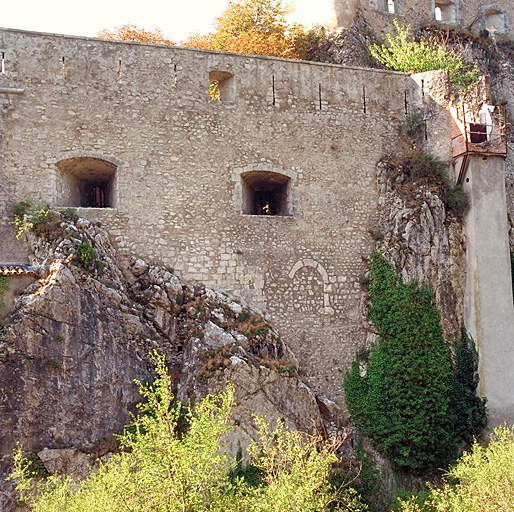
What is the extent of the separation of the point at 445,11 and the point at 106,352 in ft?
67.2

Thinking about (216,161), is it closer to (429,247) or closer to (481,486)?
(429,247)

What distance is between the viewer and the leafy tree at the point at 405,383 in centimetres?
1972

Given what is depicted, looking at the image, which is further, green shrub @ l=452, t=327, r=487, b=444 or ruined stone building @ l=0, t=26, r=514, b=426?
green shrub @ l=452, t=327, r=487, b=444

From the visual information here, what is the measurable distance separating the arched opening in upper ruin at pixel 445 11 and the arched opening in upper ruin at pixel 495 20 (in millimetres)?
1258

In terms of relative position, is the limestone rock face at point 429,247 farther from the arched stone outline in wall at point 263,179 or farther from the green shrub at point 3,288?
the green shrub at point 3,288

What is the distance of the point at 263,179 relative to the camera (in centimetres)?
2145

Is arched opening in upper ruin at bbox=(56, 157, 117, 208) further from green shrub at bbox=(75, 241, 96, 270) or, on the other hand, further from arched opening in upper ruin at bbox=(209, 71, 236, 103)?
arched opening in upper ruin at bbox=(209, 71, 236, 103)

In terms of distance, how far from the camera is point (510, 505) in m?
15.4

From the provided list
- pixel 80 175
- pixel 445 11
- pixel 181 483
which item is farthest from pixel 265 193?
pixel 445 11

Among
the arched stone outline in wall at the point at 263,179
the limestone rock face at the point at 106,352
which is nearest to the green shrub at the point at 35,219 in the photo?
Answer: the limestone rock face at the point at 106,352

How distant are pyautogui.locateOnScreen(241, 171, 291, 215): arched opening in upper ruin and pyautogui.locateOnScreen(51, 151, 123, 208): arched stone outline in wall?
3119mm

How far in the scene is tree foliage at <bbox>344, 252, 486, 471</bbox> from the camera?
19.7 meters

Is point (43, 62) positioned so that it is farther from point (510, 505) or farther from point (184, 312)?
point (510, 505)

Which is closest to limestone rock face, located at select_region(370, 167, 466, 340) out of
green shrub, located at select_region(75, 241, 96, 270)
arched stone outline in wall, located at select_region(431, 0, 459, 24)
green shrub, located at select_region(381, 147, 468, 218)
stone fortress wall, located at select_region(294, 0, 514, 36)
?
green shrub, located at select_region(381, 147, 468, 218)
